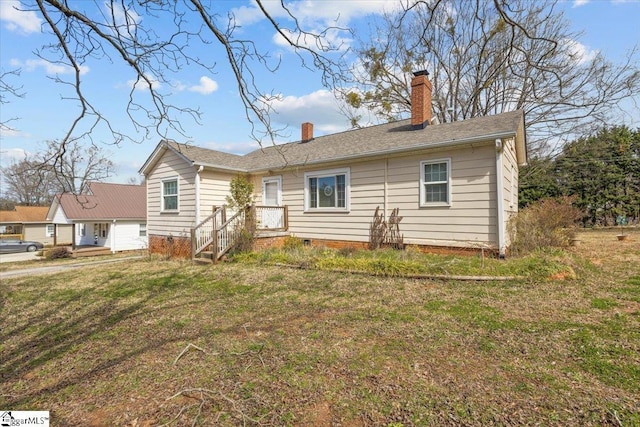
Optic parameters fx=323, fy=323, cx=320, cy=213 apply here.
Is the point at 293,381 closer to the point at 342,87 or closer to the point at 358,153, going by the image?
the point at 342,87

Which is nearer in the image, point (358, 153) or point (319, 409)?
point (319, 409)

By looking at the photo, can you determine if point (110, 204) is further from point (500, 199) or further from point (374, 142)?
point (500, 199)

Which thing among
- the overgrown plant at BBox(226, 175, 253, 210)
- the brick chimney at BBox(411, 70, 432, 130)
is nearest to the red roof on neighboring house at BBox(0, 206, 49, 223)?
the overgrown plant at BBox(226, 175, 253, 210)

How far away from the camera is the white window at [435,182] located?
29.8 feet

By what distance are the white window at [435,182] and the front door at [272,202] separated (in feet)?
18.0

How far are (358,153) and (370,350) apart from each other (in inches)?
303

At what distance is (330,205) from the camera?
1159cm

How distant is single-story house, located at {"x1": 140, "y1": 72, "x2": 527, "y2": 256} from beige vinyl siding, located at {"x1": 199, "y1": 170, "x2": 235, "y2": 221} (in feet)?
0.13

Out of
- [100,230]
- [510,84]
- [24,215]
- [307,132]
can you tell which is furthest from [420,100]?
[24,215]

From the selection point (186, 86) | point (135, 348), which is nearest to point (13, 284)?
point (135, 348)

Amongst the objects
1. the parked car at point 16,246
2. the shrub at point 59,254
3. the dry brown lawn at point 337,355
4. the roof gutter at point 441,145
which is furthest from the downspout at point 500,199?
the parked car at point 16,246

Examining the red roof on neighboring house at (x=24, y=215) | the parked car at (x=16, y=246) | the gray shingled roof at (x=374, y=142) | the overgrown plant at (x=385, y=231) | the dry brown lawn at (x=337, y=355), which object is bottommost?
the parked car at (x=16, y=246)

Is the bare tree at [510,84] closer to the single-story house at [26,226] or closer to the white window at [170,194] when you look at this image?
the white window at [170,194]

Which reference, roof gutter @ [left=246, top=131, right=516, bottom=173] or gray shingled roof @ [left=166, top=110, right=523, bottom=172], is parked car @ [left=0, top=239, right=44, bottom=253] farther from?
roof gutter @ [left=246, top=131, right=516, bottom=173]
